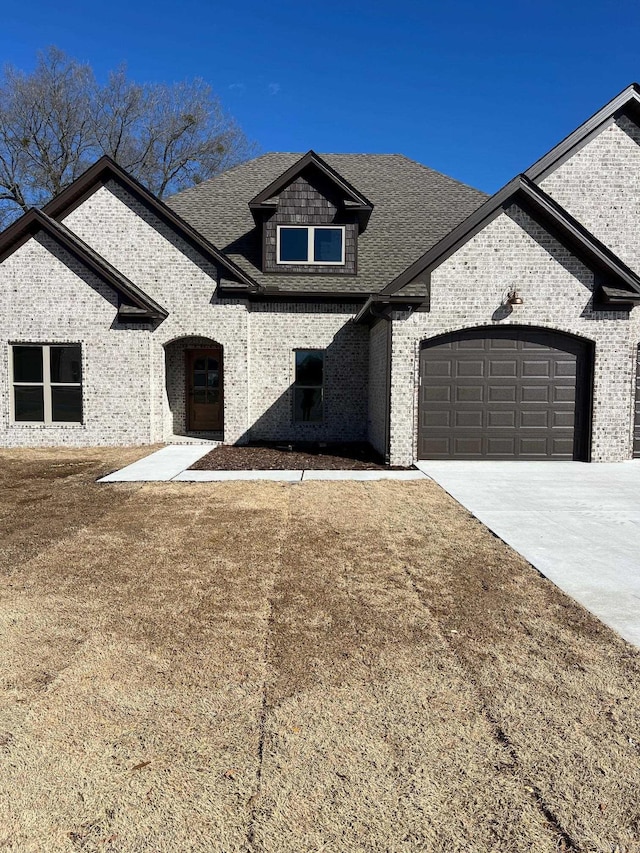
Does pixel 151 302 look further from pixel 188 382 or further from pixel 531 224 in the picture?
pixel 531 224

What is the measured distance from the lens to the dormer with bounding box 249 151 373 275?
14359 millimetres

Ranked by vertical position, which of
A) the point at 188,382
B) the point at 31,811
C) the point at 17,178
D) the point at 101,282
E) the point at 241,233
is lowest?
the point at 31,811

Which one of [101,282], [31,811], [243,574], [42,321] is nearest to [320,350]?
[101,282]

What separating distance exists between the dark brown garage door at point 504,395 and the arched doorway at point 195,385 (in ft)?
22.5

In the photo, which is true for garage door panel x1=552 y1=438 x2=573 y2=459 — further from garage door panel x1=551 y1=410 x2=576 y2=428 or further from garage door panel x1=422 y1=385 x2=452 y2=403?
garage door panel x1=422 y1=385 x2=452 y2=403

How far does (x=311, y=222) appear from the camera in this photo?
14758 mm

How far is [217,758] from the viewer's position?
8.44 feet

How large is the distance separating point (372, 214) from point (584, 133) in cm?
639

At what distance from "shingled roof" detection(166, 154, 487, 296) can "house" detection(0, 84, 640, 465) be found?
10 centimetres

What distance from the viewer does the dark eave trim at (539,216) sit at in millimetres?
10594

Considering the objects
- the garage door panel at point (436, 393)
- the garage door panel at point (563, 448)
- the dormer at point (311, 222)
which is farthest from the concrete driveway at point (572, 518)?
the dormer at point (311, 222)

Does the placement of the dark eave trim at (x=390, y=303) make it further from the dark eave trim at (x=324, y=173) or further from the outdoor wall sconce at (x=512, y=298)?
the dark eave trim at (x=324, y=173)

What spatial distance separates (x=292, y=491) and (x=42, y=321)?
917 centimetres

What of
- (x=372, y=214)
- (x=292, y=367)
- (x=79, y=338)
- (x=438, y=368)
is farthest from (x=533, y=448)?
(x=79, y=338)
